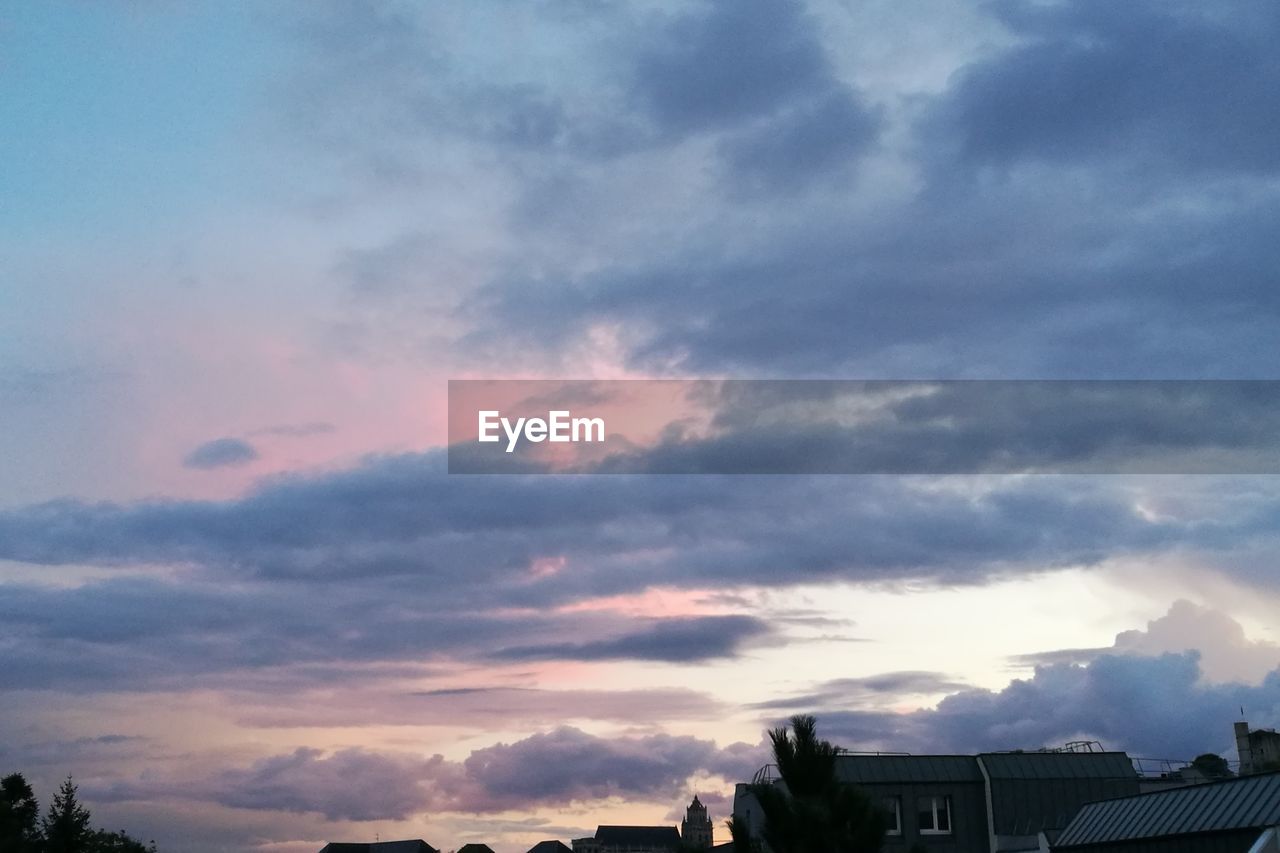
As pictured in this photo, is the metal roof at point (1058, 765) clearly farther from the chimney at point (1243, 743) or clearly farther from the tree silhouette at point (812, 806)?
the tree silhouette at point (812, 806)

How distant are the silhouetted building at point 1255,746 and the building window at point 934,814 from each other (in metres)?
27.1

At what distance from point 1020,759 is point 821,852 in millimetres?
56799

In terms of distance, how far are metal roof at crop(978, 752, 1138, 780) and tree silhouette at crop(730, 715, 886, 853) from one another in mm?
52874

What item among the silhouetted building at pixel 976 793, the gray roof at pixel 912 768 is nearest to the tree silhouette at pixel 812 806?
the silhouetted building at pixel 976 793

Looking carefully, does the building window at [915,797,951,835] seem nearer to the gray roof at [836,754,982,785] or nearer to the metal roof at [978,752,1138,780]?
the gray roof at [836,754,982,785]

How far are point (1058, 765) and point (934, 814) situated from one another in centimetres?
968

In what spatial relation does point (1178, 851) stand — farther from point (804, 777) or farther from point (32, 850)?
point (32, 850)

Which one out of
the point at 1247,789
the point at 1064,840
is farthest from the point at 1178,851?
the point at 1064,840

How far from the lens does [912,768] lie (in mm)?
83125

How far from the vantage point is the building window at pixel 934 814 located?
81500 millimetres

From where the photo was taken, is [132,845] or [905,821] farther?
[132,845]

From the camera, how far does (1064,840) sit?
176 feet

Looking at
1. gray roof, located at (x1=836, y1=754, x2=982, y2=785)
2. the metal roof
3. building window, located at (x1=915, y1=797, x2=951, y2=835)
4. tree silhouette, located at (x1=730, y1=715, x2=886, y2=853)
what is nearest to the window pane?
building window, located at (x1=915, y1=797, x2=951, y2=835)

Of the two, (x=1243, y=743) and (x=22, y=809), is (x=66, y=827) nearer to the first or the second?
(x=22, y=809)
